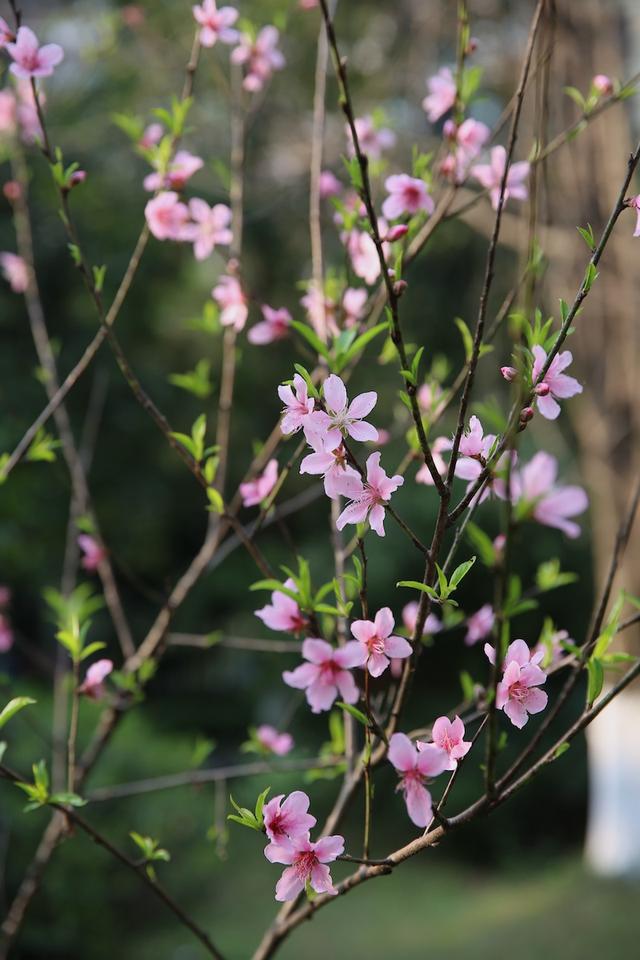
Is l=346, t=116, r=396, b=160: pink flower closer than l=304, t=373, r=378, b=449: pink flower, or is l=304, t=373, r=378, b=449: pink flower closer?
l=304, t=373, r=378, b=449: pink flower

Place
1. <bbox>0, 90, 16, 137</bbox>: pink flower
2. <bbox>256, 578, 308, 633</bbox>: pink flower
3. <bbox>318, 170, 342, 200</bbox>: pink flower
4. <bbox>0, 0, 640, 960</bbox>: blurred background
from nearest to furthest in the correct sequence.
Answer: <bbox>256, 578, 308, 633</bbox>: pink flower < <bbox>318, 170, 342, 200</bbox>: pink flower < <bbox>0, 90, 16, 137</bbox>: pink flower < <bbox>0, 0, 640, 960</bbox>: blurred background

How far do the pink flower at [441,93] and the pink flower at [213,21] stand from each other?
1.04 feet

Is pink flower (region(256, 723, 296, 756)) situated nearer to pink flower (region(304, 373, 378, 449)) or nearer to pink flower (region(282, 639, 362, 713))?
pink flower (region(282, 639, 362, 713))

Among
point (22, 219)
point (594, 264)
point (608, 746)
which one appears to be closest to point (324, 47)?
point (22, 219)

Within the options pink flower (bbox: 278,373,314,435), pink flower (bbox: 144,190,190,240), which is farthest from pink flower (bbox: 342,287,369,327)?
pink flower (bbox: 278,373,314,435)

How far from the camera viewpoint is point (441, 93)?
1450 mm

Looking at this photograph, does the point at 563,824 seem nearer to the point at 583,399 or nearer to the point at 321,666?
the point at 583,399

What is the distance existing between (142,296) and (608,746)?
5.65 meters

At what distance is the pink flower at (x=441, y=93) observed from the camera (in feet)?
4.74

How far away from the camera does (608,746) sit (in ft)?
15.2

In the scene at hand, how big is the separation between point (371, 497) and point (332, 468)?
0.05 meters

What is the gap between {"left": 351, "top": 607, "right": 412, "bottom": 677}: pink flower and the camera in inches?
32.8

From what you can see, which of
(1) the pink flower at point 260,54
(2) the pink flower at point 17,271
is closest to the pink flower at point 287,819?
(1) the pink flower at point 260,54

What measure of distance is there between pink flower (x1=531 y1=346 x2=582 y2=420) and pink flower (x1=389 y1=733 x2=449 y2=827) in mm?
301
